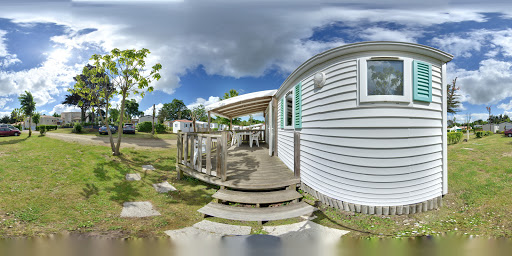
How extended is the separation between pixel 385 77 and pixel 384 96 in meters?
0.41

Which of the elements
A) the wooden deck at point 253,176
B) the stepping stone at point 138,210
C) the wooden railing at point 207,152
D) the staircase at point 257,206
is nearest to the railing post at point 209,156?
the wooden railing at point 207,152

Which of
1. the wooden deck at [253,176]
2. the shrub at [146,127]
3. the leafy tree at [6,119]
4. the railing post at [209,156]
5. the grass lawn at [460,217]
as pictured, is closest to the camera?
the grass lawn at [460,217]

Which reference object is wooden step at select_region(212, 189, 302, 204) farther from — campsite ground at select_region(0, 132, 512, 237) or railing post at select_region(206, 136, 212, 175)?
railing post at select_region(206, 136, 212, 175)

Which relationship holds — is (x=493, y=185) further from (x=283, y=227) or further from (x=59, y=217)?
(x=59, y=217)

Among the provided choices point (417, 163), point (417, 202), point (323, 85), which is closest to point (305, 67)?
point (323, 85)

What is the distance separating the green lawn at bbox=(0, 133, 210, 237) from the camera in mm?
3178

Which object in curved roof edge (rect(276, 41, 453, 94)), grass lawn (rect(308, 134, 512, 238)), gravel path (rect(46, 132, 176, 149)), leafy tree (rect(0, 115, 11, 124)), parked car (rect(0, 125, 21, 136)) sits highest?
leafy tree (rect(0, 115, 11, 124))

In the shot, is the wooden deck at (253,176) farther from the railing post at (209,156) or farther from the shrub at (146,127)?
the shrub at (146,127)

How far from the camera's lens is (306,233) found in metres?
3.06

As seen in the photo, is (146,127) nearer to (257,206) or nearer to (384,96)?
(257,206)

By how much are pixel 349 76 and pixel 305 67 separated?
1.44 m

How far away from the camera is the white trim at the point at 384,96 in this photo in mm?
3555

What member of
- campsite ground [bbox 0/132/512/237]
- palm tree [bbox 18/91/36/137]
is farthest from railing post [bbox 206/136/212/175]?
palm tree [bbox 18/91/36/137]

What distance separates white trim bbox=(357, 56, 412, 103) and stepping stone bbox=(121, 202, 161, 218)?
4.58m
